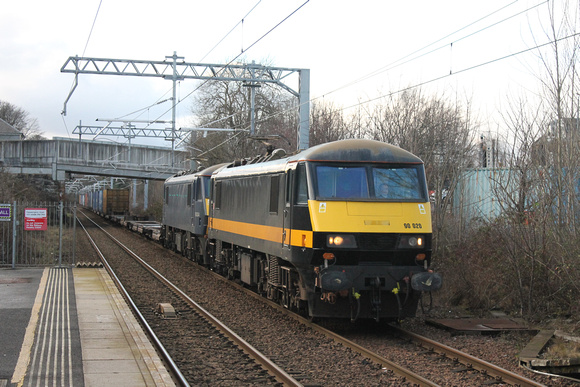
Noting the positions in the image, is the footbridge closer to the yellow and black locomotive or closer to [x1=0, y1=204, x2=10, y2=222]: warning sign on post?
[x1=0, y1=204, x2=10, y2=222]: warning sign on post

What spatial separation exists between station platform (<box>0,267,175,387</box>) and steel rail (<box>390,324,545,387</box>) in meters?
3.79

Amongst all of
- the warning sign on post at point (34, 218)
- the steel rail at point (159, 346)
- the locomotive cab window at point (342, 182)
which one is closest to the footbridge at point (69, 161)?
the warning sign on post at point (34, 218)

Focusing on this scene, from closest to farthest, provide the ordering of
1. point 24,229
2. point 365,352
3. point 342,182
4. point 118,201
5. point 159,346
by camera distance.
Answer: point 365,352 < point 159,346 < point 342,182 < point 24,229 < point 118,201

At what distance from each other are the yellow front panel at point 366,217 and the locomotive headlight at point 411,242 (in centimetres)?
10

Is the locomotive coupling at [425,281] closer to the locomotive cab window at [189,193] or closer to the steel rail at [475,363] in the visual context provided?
the steel rail at [475,363]

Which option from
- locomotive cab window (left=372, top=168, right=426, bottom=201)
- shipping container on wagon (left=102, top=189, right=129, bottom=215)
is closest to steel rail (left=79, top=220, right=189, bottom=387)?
locomotive cab window (left=372, top=168, right=426, bottom=201)

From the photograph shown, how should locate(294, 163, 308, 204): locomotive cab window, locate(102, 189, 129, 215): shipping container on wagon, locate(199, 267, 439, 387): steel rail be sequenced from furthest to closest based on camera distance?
locate(102, 189, 129, 215): shipping container on wagon
locate(294, 163, 308, 204): locomotive cab window
locate(199, 267, 439, 387): steel rail

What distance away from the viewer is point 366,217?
34.3 ft

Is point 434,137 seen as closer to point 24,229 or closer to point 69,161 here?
point 24,229

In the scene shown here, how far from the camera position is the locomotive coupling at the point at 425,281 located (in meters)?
10.2

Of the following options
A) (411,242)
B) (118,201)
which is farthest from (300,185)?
(118,201)

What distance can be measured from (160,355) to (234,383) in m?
1.78

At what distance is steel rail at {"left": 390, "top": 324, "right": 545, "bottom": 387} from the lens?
24.3 feet

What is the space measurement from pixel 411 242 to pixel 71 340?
536 centimetres
